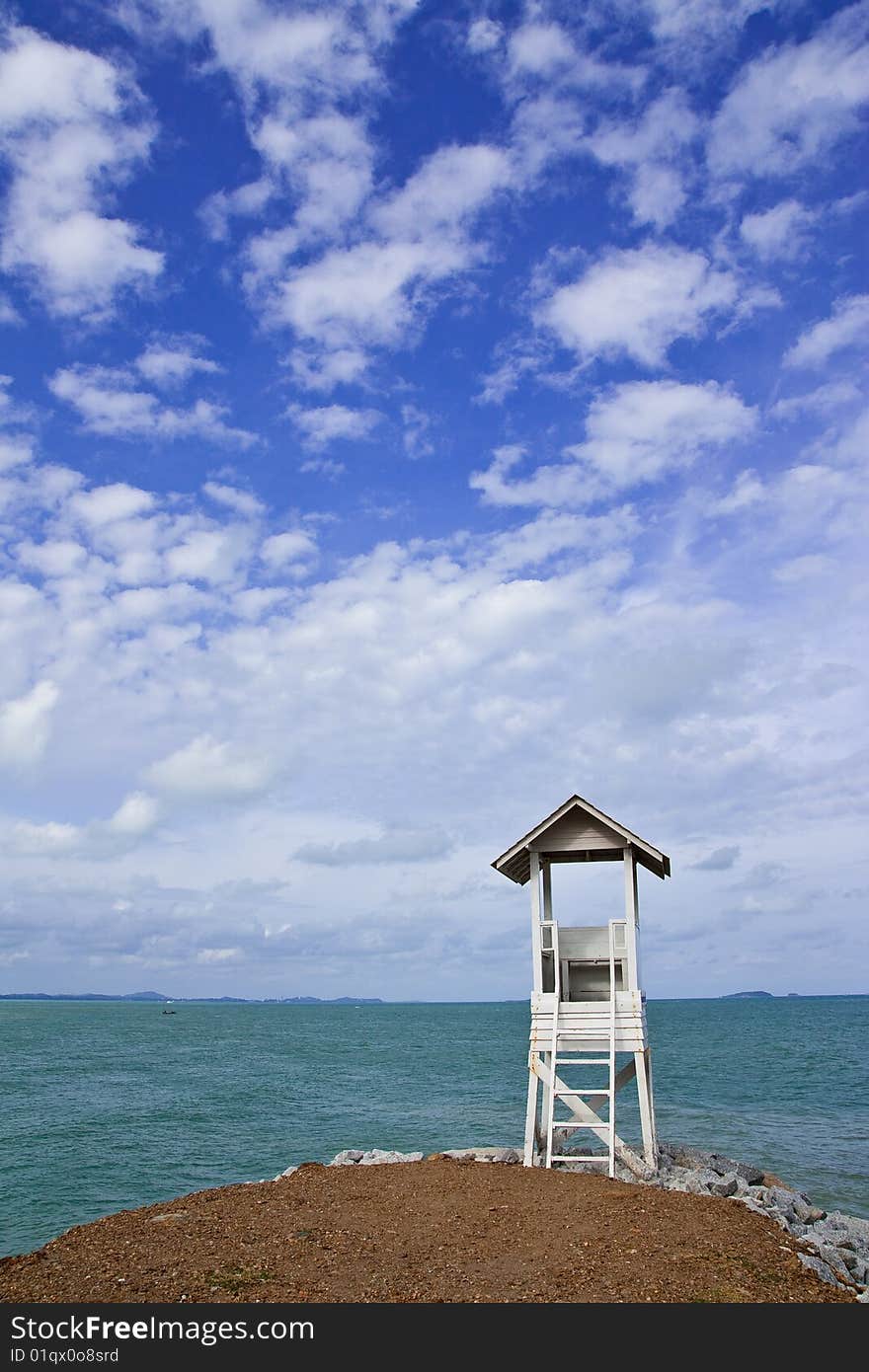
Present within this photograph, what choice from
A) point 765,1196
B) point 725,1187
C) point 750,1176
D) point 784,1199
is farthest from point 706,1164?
point 725,1187

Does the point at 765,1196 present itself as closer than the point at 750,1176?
Yes

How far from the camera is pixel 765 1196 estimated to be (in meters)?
18.2

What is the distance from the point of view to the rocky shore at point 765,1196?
1360 cm

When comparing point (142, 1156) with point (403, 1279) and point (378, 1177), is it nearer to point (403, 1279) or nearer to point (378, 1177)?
point (378, 1177)

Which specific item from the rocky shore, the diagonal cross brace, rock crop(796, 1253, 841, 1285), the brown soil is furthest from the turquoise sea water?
rock crop(796, 1253, 841, 1285)

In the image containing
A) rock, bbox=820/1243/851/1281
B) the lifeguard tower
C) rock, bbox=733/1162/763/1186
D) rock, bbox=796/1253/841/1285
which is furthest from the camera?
rock, bbox=733/1162/763/1186

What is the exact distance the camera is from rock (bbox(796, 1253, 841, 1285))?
12.0m

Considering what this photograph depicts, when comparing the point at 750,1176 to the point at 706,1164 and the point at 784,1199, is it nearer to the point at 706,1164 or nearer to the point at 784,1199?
the point at 706,1164

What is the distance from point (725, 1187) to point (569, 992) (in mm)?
5570

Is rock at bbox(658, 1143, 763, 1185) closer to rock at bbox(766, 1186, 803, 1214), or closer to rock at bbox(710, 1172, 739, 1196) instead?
rock at bbox(766, 1186, 803, 1214)

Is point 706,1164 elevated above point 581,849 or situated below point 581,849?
below

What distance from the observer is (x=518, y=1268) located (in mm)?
11344

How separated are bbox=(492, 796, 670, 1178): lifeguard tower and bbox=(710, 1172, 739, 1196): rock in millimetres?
1355

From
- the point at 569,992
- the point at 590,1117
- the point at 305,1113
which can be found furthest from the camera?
the point at 305,1113
